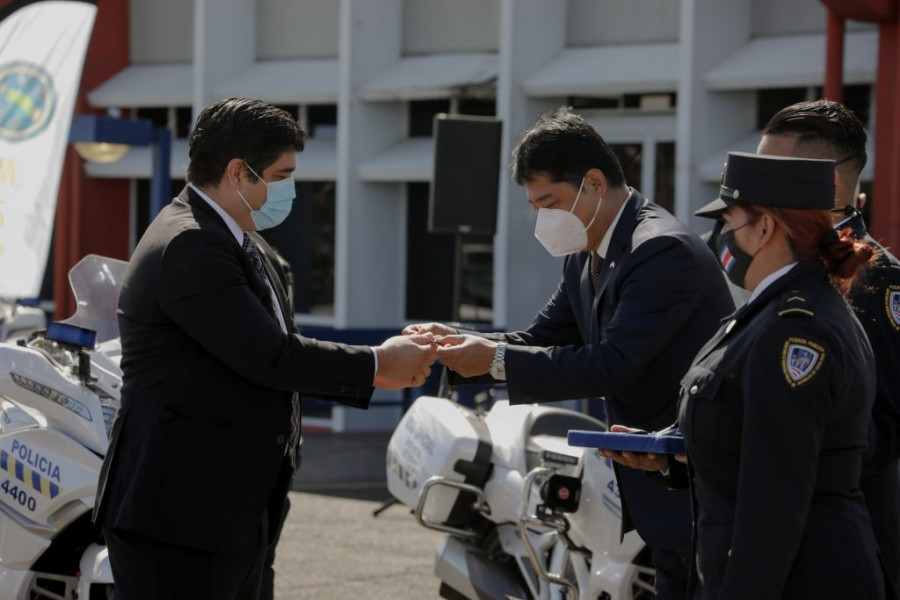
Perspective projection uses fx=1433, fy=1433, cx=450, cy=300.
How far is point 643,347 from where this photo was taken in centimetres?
387

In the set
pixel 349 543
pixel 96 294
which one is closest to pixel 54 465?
pixel 96 294

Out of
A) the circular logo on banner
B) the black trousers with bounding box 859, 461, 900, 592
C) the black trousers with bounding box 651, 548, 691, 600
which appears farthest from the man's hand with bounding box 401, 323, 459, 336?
the circular logo on banner

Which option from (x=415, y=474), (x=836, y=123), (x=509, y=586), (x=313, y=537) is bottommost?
(x=313, y=537)

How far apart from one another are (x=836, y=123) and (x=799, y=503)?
1.43m

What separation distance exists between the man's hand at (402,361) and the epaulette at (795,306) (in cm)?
136

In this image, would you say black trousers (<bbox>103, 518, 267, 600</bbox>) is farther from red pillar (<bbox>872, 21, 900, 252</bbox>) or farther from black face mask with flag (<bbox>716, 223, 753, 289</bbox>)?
red pillar (<bbox>872, 21, 900, 252</bbox>)

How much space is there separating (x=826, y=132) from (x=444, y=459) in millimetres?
2161

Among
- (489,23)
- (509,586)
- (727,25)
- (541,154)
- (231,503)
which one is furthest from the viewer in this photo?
(489,23)

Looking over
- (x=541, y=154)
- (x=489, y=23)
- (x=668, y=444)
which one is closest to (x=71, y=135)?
(x=489, y=23)

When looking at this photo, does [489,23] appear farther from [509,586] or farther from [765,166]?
[765,166]

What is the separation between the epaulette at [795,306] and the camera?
2.83 metres

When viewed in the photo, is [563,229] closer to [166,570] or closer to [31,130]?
[166,570]

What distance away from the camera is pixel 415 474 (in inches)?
219

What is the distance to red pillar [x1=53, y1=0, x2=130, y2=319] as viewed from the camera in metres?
16.2
